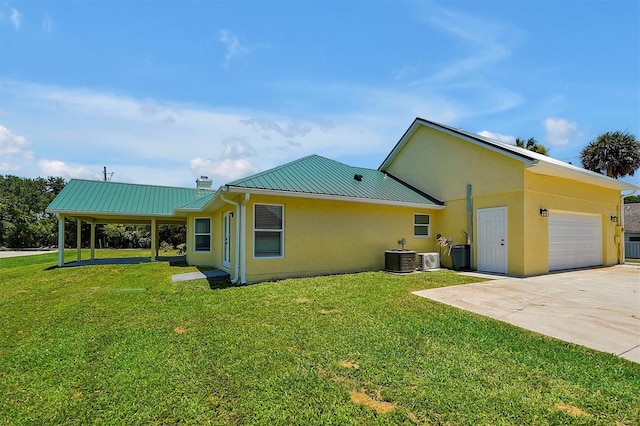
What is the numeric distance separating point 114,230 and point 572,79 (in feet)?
114

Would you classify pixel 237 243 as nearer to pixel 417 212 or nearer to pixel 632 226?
pixel 417 212

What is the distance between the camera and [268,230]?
30.7 ft

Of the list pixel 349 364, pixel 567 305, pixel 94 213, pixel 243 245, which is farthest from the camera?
pixel 94 213

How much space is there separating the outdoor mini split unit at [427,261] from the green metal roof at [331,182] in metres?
1.98

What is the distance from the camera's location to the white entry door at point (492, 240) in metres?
10.5

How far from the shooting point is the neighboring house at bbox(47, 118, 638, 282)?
942 centimetres

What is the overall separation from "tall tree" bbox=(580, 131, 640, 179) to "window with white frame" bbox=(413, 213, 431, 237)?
22520 millimetres

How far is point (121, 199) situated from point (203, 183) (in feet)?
15.3

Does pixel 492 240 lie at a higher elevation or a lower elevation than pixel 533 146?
lower

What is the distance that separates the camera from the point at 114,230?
3023 centimetres

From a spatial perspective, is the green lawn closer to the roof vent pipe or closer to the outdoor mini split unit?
the outdoor mini split unit

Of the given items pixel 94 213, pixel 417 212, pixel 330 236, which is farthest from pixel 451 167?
pixel 94 213

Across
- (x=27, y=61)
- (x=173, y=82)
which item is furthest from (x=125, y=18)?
(x=27, y=61)

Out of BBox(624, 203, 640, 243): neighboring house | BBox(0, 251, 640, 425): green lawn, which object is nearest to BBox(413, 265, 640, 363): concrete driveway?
BBox(0, 251, 640, 425): green lawn
